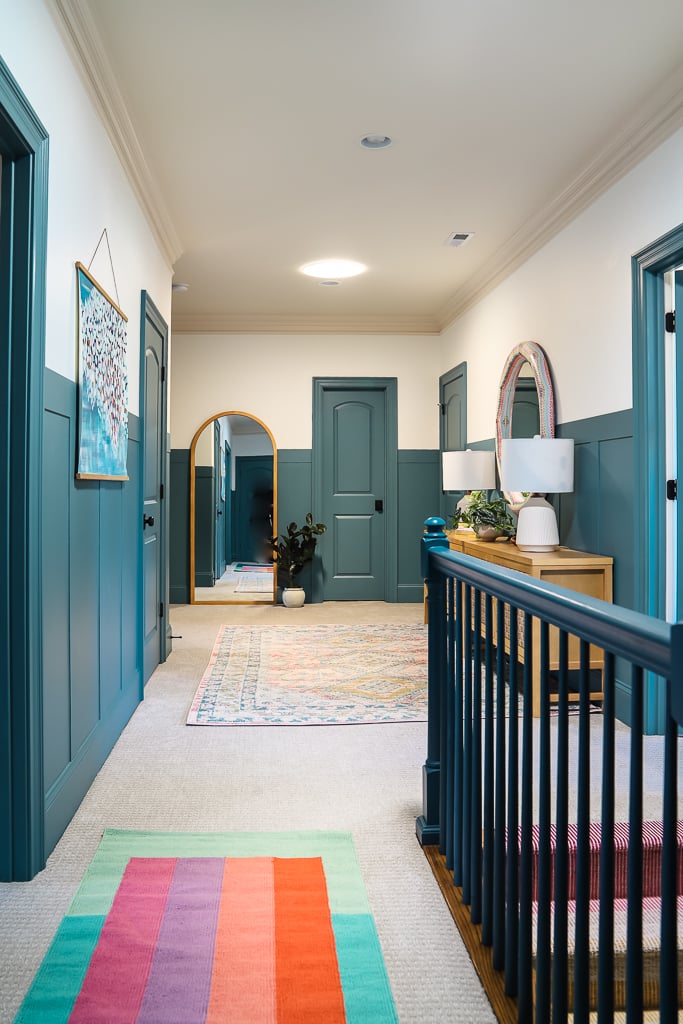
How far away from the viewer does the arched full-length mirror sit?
717 centimetres

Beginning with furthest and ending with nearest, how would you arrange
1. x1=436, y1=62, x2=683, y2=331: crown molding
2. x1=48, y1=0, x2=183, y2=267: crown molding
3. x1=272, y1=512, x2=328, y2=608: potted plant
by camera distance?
1. x1=272, y1=512, x2=328, y2=608: potted plant
2. x1=436, y1=62, x2=683, y2=331: crown molding
3. x1=48, y1=0, x2=183, y2=267: crown molding

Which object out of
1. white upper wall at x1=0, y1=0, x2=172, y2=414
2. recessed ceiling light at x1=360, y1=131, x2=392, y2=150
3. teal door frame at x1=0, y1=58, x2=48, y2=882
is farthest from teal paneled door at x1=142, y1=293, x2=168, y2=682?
teal door frame at x1=0, y1=58, x2=48, y2=882

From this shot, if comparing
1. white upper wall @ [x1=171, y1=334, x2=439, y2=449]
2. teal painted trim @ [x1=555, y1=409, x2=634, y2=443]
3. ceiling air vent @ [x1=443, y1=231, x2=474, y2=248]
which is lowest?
teal painted trim @ [x1=555, y1=409, x2=634, y2=443]

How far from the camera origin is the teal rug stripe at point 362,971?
1539mm

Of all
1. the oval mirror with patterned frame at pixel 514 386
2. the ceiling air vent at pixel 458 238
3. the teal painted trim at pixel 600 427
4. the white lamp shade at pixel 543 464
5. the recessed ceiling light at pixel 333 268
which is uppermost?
the recessed ceiling light at pixel 333 268

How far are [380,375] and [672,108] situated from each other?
428 centimetres

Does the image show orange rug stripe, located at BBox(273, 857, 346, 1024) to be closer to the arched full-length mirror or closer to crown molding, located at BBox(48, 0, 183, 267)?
crown molding, located at BBox(48, 0, 183, 267)

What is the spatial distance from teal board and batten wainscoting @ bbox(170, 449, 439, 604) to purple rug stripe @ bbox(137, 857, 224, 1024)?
201 inches

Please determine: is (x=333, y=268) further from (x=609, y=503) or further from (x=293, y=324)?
(x=609, y=503)

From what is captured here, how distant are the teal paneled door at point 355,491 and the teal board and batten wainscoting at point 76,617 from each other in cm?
379

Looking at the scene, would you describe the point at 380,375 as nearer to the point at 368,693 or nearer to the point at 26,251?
the point at 368,693

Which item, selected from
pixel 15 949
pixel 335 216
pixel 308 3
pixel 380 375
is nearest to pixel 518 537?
pixel 335 216

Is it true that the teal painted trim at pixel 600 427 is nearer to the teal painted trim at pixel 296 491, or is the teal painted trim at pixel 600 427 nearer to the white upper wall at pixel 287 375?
the white upper wall at pixel 287 375

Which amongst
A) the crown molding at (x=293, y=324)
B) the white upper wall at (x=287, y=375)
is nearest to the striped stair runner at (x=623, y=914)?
the white upper wall at (x=287, y=375)
